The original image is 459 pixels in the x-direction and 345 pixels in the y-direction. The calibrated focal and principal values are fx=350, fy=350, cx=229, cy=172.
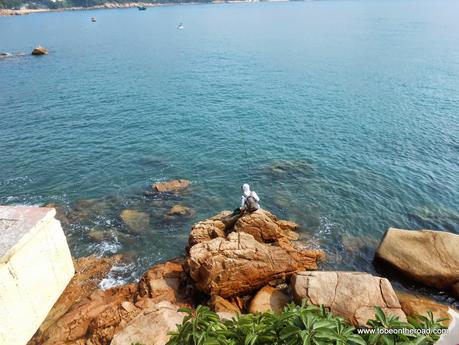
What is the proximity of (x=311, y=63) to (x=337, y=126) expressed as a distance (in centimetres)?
3355

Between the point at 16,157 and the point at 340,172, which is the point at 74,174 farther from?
the point at 340,172

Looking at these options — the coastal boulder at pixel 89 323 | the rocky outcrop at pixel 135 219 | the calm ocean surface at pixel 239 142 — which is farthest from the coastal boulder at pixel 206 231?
the rocky outcrop at pixel 135 219

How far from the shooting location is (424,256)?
68.4ft

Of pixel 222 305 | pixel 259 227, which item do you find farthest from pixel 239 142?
pixel 222 305

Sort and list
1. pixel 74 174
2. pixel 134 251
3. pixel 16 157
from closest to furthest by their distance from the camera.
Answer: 1. pixel 134 251
2. pixel 74 174
3. pixel 16 157

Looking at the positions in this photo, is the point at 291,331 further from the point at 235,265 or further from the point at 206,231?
the point at 206,231

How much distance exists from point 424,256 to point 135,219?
19799 mm

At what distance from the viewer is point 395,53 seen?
78.1 metres

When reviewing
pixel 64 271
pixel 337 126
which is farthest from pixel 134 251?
pixel 337 126

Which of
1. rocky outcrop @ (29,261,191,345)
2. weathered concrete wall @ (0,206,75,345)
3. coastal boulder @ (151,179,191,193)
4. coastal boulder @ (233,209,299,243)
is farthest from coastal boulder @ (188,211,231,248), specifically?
coastal boulder @ (151,179,191,193)

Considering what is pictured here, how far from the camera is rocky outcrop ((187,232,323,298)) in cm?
1697

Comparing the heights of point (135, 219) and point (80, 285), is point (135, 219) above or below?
below

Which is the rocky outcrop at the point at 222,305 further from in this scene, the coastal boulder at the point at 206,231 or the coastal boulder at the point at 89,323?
the coastal boulder at the point at 206,231

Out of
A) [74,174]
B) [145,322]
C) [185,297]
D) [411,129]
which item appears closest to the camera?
[145,322]
